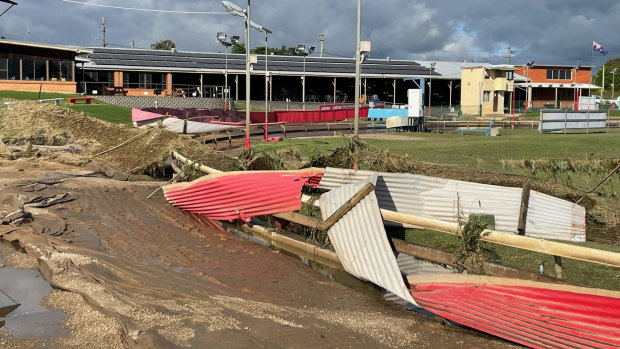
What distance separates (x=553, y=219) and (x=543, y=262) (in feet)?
5.52

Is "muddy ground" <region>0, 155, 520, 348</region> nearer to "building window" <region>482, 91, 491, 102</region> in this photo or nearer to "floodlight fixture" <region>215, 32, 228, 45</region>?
"floodlight fixture" <region>215, 32, 228, 45</region>

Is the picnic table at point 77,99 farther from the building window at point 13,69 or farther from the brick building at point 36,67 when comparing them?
the building window at point 13,69

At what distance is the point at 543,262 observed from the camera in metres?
6.99

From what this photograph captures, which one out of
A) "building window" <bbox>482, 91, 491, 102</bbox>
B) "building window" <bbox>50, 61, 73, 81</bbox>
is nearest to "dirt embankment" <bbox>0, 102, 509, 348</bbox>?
"building window" <bbox>50, 61, 73, 81</bbox>

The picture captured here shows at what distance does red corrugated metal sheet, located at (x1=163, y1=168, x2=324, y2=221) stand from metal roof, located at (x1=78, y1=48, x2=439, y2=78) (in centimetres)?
5257

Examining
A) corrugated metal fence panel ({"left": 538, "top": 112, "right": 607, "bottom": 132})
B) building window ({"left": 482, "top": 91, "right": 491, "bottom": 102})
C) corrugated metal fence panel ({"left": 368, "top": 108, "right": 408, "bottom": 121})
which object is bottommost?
corrugated metal fence panel ({"left": 538, "top": 112, "right": 607, "bottom": 132})

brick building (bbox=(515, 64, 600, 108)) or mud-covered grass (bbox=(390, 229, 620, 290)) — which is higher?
brick building (bbox=(515, 64, 600, 108))

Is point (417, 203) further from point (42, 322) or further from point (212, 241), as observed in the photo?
point (42, 322)

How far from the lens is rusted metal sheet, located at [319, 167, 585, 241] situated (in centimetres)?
843

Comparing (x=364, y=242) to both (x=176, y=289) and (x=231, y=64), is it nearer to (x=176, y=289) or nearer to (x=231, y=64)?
(x=176, y=289)

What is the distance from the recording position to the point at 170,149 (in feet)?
59.0

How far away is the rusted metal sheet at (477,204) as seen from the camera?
843 centimetres

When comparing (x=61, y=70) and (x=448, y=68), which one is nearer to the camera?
(x=61, y=70)

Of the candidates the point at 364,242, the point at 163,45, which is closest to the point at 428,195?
the point at 364,242
